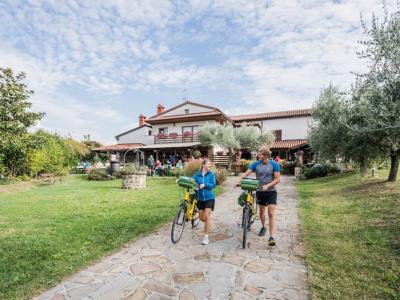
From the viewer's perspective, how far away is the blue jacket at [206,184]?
556cm

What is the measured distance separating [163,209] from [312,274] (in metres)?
5.47

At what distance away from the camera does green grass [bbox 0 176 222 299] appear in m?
4.18

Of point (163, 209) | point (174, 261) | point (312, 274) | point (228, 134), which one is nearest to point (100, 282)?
point (174, 261)

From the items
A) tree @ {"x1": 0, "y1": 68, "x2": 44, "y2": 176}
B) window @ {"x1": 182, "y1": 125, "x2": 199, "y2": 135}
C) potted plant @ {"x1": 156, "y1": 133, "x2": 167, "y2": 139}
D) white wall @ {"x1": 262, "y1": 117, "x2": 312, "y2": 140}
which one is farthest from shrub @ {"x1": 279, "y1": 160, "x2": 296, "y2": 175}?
tree @ {"x1": 0, "y1": 68, "x2": 44, "y2": 176}

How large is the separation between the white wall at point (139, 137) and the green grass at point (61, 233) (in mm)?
24705

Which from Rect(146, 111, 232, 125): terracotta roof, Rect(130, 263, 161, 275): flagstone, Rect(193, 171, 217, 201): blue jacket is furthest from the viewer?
Rect(146, 111, 232, 125): terracotta roof

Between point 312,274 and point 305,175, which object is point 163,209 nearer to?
point 312,274

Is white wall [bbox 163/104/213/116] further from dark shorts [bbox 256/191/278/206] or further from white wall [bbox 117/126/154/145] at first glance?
dark shorts [bbox 256/191/278/206]

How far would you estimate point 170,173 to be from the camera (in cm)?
2317

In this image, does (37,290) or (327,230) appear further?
(327,230)

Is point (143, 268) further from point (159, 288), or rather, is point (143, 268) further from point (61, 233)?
point (61, 233)

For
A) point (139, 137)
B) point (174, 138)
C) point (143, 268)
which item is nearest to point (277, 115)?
point (174, 138)

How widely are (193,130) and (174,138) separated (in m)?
2.33

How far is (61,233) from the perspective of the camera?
245 inches
